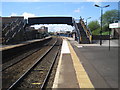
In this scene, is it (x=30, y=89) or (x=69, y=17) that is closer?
(x=30, y=89)

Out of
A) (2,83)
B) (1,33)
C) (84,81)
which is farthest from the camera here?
(1,33)

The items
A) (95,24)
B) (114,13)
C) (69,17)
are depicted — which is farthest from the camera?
(95,24)

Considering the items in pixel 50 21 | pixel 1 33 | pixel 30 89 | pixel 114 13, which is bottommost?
pixel 30 89

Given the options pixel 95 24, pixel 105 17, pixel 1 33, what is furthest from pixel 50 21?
pixel 95 24

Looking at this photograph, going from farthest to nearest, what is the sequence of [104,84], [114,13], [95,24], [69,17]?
[95,24] < [114,13] < [69,17] < [104,84]

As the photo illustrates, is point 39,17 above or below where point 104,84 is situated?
above

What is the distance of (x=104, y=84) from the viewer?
7199mm

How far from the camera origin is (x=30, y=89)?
763 cm

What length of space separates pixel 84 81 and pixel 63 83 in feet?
3.34

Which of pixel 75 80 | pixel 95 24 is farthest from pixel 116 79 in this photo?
pixel 95 24

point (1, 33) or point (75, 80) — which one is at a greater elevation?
point (1, 33)

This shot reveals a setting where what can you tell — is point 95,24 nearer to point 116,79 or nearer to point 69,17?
point 69,17

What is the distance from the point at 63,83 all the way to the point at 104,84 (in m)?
1.79

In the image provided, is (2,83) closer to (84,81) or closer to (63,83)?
(63,83)
